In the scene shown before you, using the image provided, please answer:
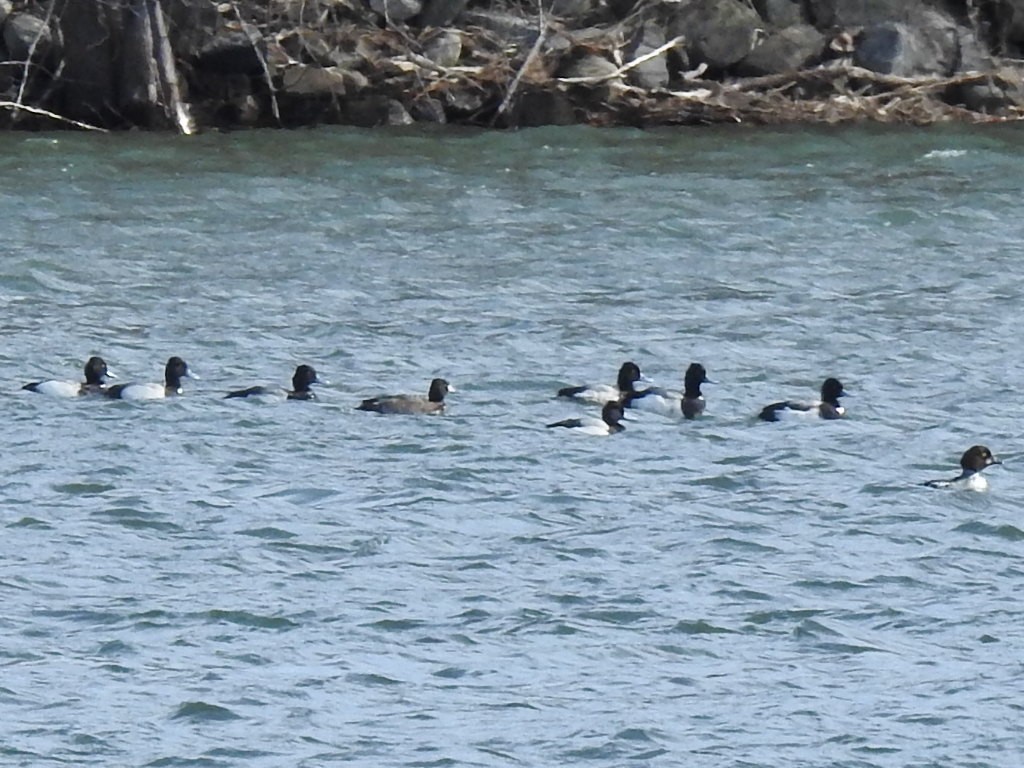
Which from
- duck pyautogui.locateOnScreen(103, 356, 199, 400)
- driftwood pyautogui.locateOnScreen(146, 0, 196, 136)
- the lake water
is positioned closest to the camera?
the lake water

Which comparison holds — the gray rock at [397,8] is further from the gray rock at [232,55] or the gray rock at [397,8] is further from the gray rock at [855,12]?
the gray rock at [855,12]

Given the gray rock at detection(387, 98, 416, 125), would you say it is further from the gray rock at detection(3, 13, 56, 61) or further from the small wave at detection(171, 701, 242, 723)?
the small wave at detection(171, 701, 242, 723)

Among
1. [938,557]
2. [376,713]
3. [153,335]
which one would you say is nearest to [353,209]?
[153,335]

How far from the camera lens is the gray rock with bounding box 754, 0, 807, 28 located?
107 ft

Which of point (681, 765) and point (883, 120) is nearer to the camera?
point (681, 765)

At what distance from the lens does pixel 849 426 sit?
1658 centimetres

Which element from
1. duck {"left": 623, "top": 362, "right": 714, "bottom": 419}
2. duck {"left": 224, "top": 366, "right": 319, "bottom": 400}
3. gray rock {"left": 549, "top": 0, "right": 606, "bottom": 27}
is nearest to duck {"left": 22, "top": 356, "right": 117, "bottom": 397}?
duck {"left": 224, "top": 366, "right": 319, "bottom": 400}

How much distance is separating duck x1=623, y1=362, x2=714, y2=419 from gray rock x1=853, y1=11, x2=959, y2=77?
15333 mm

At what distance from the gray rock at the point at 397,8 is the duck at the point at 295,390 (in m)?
15.0

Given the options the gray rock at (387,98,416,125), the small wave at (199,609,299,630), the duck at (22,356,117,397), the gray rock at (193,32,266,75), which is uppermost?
the gray rock at (193,32,266,75)

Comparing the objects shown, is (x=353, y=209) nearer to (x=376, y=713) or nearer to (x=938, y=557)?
(x=938, y=557)

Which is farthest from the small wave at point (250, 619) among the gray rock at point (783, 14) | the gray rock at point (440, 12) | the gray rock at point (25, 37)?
the gray rock at point (783, 14)

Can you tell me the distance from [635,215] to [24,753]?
51.4 ft

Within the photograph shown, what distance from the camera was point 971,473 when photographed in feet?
48.9
